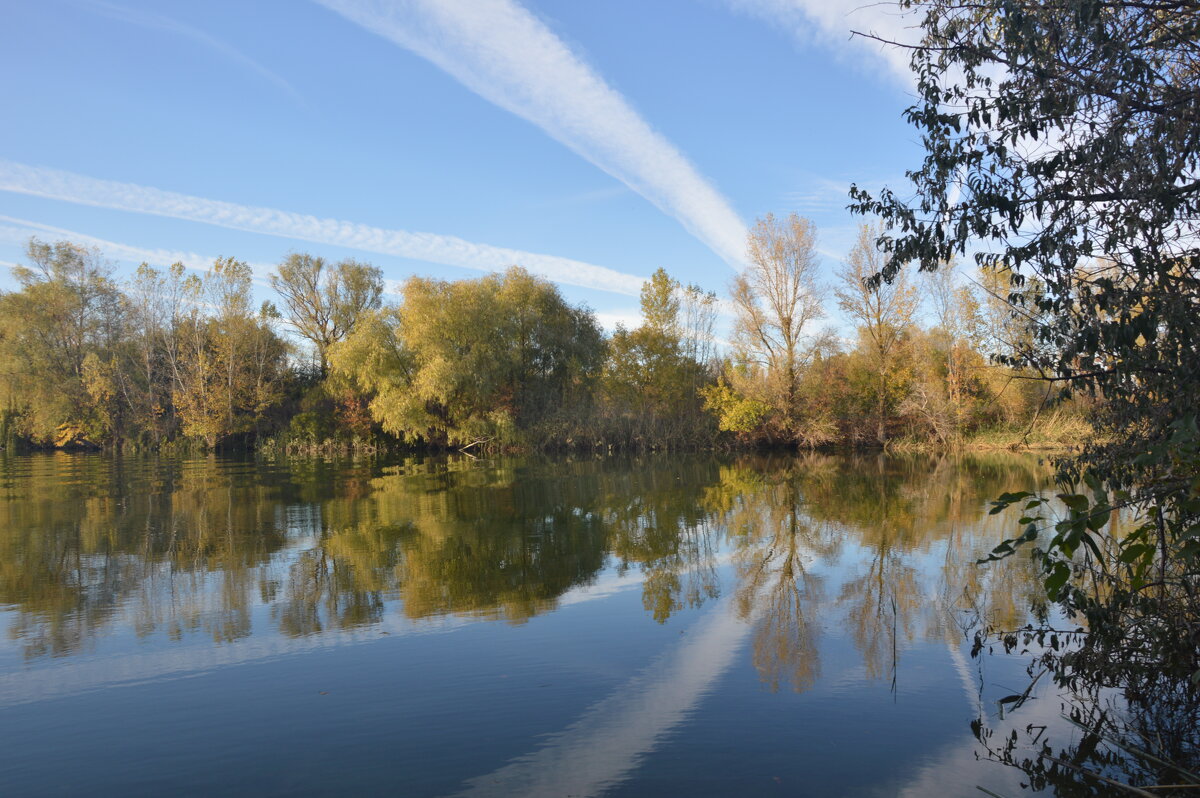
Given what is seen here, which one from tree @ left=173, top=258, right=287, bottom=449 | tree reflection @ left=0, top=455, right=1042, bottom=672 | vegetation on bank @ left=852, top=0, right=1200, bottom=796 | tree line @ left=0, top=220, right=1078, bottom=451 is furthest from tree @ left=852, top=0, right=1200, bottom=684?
tree @ left=173, top=258, right=287, bottom=449

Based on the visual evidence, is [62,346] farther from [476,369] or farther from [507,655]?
[507,655]

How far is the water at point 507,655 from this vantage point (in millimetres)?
3975

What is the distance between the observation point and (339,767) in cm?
399

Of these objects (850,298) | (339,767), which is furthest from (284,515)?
(850,298)

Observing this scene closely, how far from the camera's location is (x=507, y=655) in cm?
575

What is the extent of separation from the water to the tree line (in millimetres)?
20875

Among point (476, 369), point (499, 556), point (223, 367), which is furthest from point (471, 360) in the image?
point (499, 556)

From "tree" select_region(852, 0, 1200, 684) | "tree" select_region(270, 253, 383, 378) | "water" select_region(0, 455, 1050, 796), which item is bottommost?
"water" select_region(0, 455, 1050, 796)

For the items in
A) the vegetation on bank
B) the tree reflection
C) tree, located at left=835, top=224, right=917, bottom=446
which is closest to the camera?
the vegetation on bank

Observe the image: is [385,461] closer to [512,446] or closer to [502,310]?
[512,446]

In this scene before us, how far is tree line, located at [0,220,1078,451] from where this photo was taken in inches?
1271

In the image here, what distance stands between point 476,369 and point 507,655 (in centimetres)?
3152

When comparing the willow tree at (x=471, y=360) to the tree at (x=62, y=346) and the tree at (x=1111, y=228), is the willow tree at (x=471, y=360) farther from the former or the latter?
the tree at (x=1111, y=228)

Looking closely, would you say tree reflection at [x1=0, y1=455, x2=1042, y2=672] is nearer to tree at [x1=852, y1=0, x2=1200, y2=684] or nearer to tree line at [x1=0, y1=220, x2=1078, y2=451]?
tree at [x1=852, y1=0, x2=1200, y2=684]
